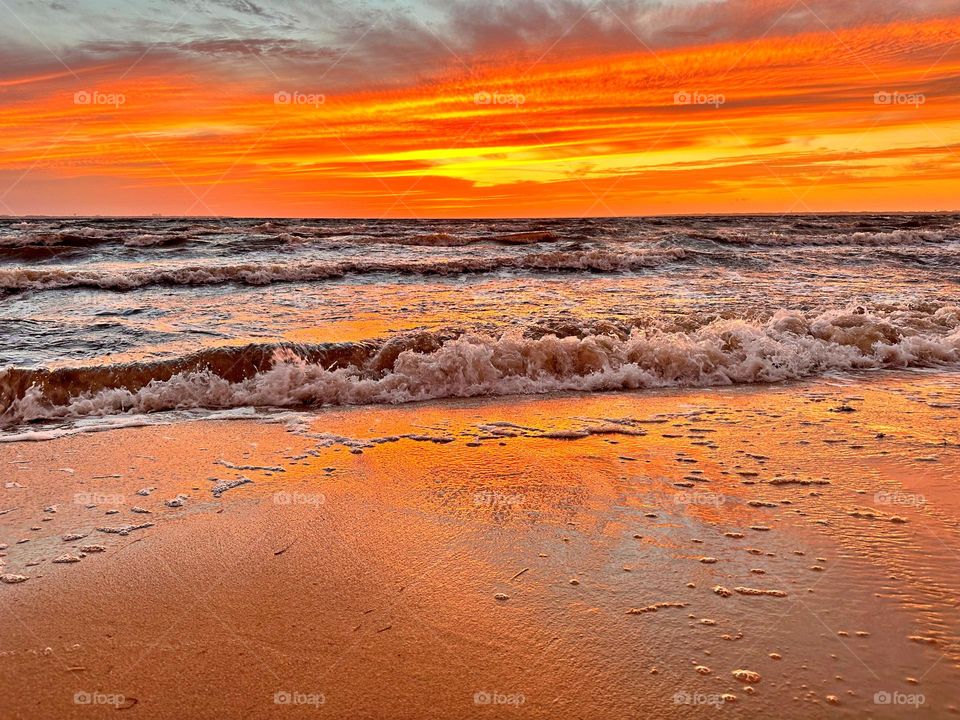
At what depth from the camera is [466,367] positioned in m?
7.54

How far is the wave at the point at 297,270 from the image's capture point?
15.8 meters

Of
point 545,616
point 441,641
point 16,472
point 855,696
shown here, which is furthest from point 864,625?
point 16,472

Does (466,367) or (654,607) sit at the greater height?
(466,367)

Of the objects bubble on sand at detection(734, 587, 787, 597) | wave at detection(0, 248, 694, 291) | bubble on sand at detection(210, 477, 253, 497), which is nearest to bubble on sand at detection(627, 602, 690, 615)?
bubble on sand at detection(734, 587, 787, 597)

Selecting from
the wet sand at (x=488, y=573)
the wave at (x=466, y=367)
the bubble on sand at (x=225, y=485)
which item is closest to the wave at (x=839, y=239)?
the wave at (x=466, y=367)

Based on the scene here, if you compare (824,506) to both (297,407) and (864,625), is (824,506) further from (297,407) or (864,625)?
(297,407)

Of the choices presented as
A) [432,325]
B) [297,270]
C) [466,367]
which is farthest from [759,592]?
[297,270]

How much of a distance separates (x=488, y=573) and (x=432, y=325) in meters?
7.03

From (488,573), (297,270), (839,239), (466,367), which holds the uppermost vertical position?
(839,239)

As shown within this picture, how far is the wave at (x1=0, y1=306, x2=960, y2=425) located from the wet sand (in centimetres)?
125

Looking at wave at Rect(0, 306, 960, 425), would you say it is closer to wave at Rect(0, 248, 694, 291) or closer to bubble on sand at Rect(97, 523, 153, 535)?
bubble on sand at Rect(97, 523, 153, 535)

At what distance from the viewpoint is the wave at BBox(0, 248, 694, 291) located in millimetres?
15812

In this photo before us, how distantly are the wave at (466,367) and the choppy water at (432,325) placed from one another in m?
0.02

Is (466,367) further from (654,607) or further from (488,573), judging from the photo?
(654,607)
